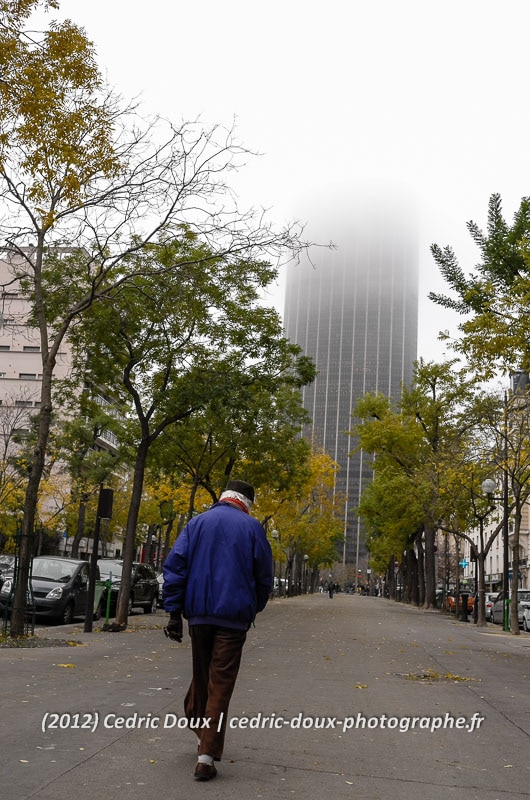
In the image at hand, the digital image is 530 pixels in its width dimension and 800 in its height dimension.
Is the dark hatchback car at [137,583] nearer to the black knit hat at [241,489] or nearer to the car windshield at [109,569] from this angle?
the car windshield at [109,569]

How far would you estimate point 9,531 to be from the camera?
4775cm

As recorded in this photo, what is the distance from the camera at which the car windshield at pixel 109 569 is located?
79.6 ft

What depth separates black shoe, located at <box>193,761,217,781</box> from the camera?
483 cm

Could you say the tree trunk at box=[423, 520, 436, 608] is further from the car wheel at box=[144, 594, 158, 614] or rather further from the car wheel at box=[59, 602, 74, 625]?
the car wheel at box=[59, 602, 74, 625]

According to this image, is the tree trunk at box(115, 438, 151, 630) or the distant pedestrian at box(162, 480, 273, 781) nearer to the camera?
the distant pedestrian at box(162, 480, 273, 781)

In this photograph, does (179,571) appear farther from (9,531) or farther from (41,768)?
(9,531)

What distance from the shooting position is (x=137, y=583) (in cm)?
2544

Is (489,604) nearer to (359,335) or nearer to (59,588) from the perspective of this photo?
(59,588)

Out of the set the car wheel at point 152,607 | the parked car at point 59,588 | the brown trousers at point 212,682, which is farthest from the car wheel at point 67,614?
the brown trousers at point 212,682

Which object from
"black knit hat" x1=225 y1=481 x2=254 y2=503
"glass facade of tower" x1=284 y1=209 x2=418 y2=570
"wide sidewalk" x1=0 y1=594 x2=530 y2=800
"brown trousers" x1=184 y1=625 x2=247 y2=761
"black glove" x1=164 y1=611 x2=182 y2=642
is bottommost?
"wide sidewalk" x1=0 y1=594 x2=530 y2=800

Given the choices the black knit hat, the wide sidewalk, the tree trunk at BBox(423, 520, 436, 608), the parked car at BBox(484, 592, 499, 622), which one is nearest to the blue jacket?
the black knit hat

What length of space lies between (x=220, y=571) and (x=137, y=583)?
21.1 m

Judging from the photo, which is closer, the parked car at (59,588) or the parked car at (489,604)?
the parked car at (59,588)

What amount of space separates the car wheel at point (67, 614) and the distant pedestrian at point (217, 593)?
14405mm
